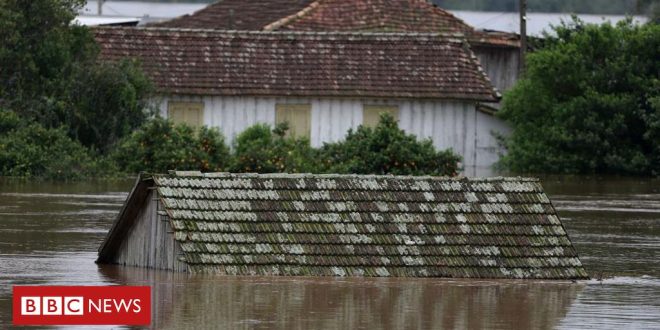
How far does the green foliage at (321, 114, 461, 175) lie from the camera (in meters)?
30.9

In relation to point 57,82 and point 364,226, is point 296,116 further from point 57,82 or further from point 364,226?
point 364,226

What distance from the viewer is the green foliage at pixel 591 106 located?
3662 cm

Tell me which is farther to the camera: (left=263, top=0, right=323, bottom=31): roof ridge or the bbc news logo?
(left=263, top=0, right=323, bottom=31): roof ridge

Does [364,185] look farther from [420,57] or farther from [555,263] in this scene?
[420,57]

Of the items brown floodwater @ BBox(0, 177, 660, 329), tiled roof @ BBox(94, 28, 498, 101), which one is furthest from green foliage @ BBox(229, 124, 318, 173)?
brown floodwater @ BBox(0, 177, 660, 329)

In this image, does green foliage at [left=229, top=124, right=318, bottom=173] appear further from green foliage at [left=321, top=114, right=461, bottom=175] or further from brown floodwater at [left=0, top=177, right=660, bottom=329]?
brown floodwater at [left=0, top=177, right=660, bottom=329]

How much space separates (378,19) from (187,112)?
10030 millimetres

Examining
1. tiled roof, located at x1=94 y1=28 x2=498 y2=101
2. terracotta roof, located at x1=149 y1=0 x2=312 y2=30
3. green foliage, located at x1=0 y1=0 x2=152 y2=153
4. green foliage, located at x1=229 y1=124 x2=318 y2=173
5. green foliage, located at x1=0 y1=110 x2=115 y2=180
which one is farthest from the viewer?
terracotta roof, located at x1=149 y1=0 x2=312 y2=30

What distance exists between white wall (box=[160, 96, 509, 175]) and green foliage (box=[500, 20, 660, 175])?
85 cm

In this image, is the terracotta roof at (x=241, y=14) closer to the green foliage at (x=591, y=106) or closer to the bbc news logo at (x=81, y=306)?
the green foliage at (x=591, y=106)

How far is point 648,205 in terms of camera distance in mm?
27078

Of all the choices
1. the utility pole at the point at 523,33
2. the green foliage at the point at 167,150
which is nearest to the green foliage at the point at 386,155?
the green foliage at the point at 167,150

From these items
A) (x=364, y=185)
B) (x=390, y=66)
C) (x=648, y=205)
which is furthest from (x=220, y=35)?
(x=364, y=185)

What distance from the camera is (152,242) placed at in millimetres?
14945
